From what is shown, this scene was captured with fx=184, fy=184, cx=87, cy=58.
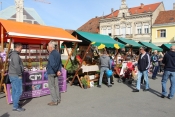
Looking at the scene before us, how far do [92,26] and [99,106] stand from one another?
136ft

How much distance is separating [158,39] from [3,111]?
32.9 m

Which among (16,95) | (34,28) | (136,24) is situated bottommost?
(16,95)

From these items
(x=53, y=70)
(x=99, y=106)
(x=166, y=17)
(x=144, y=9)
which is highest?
(x=144, y=9)

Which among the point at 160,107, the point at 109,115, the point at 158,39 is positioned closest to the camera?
the point at 109,115

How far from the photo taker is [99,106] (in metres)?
5.59

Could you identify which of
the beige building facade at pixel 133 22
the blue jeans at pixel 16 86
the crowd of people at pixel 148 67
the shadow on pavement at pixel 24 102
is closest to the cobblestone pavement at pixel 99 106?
the shadow on pavement at pixel 24 102

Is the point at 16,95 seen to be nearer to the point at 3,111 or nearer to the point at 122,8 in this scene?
the point at 3,111

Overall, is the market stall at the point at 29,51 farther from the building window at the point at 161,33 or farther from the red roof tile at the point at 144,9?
the red roof tile at the point at 144,9

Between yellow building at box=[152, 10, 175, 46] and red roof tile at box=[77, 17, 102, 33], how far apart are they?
14.4 metres

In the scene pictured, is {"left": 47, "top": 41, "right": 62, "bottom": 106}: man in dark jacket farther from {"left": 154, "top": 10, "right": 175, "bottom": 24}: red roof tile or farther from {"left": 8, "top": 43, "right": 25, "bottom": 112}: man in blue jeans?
{"left": 154, "top": 10, "right": 175, "bottom": 24}: red roof tile

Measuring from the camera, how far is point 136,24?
121 ft

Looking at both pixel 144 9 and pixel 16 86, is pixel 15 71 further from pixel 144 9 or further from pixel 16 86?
pixel 144 9

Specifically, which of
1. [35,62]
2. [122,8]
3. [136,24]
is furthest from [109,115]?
[122,8]

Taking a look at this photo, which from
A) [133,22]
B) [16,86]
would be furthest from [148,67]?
[133,22]
